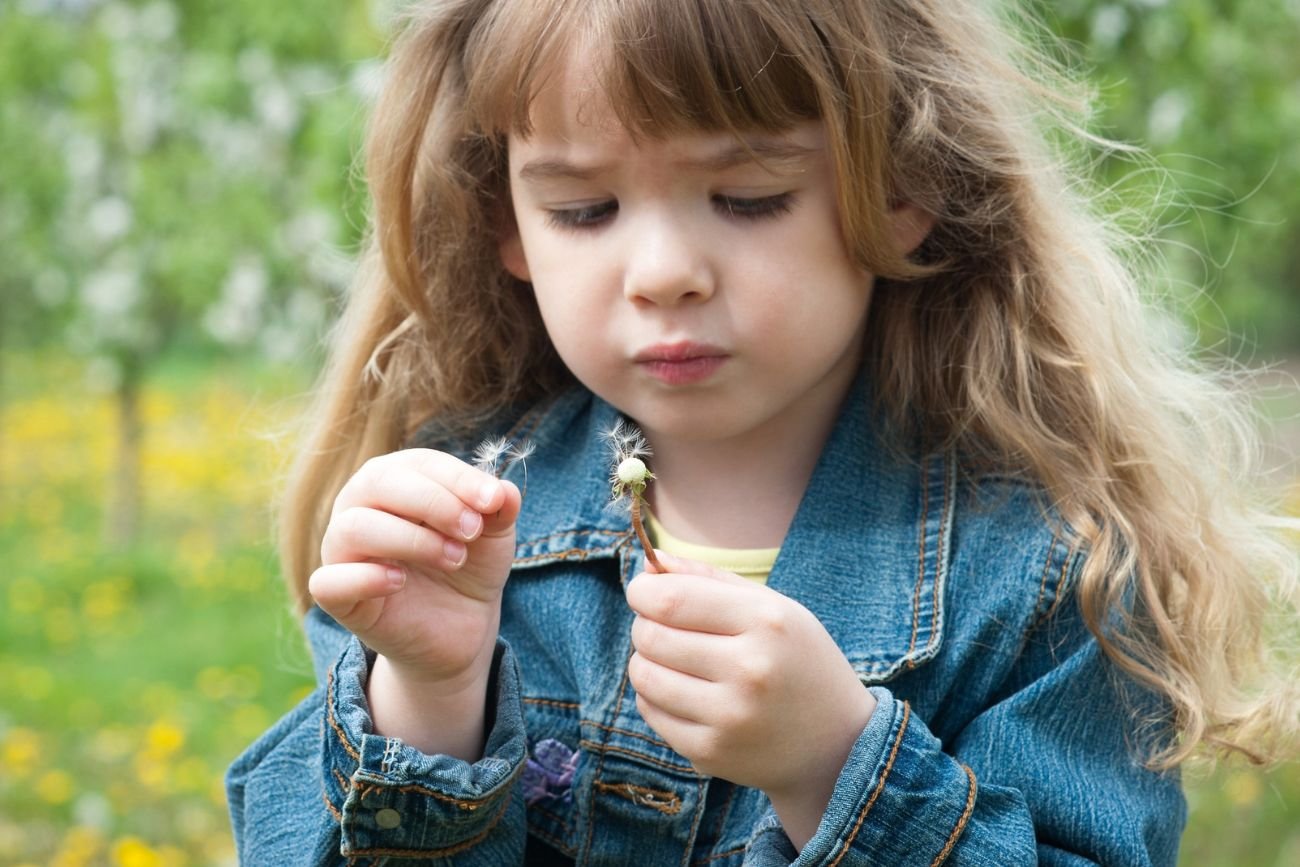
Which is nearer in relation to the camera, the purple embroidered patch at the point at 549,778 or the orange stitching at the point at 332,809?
the orange stitching at the point at 332,809

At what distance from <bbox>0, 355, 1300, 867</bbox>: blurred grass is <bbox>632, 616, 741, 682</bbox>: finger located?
0.91 metres

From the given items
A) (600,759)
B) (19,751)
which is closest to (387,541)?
(600,759)

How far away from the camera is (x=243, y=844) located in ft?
6.16

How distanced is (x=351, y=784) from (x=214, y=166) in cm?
496

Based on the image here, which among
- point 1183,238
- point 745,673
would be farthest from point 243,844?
point 1183,238

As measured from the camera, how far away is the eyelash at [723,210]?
166cm

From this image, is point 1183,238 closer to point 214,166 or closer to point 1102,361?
point 1102,361

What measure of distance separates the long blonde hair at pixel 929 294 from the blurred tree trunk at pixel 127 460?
467 centimetres

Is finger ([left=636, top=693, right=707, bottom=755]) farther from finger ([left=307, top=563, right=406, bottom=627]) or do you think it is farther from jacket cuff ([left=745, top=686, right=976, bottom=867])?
finger ([left=307, top=563, right=406, bottom=627])

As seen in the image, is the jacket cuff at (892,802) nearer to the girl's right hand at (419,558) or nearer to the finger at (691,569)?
the finger at (691,569)

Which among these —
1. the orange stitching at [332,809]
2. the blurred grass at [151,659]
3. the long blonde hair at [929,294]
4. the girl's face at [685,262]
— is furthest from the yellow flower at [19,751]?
the girl's face at [685,262]

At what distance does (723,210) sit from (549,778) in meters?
0.74

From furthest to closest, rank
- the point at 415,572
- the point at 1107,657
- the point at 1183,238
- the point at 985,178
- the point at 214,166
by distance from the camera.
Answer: the point at 214,166
the point at 1183,238
the point at 985,178
the point at 1107,657
the point at 415,572

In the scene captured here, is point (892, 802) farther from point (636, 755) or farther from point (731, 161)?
point (731, 161)
